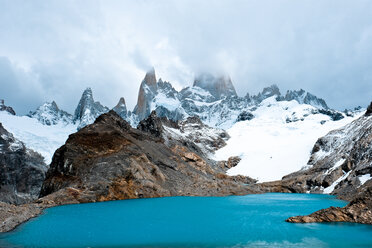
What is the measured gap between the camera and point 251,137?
19650 centimetres

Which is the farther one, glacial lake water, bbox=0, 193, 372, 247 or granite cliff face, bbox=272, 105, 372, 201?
granite cliff face, bbox=272, 105, 372, 201

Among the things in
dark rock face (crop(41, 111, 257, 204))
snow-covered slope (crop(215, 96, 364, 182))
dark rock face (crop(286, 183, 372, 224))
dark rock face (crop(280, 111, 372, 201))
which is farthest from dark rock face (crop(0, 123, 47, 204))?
dark rock face (crop(286, 183, 372, 224))

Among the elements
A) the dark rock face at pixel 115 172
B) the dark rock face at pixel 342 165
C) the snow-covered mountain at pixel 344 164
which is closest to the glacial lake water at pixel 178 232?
the dark rock face at pixel 115 172

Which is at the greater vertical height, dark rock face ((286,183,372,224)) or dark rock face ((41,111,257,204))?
dark rock face ((41,111,257,204))

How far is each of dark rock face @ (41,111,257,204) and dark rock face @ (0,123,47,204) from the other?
1918 inches

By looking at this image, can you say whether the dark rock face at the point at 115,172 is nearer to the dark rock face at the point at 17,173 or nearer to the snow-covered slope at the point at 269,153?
the dark rock face at the point at 17,173

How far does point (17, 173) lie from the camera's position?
107 metres

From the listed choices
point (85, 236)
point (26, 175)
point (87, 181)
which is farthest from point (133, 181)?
point (26, 175)

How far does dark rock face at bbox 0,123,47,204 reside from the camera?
100562 mm

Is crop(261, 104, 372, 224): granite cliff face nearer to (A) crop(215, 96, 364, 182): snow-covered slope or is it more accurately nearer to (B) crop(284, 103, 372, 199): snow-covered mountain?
(B) crop(284, 103, 372, 199): snow-covered mountain

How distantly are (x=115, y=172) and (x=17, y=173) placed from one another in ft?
233

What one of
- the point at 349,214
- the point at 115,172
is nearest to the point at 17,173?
the point at 115,172

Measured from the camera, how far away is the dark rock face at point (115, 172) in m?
54.5

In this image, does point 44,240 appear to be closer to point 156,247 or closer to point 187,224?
point 156,247
